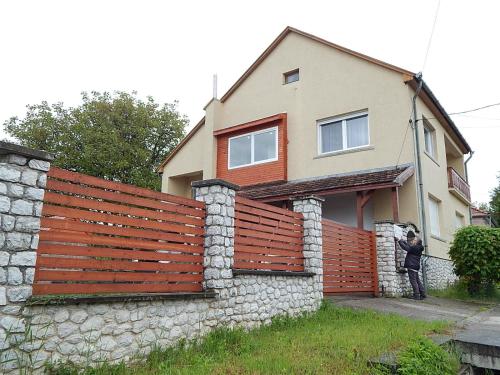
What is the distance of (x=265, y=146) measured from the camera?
1638cm

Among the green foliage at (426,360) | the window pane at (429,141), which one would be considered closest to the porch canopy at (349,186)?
the window pane at (429,141)

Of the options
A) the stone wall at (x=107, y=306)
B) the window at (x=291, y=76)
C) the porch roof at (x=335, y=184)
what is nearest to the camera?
the stone wall at (x=107, y=306)

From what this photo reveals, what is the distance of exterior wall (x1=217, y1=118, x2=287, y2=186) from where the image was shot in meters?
15.6

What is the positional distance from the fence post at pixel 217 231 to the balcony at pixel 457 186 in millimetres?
13613

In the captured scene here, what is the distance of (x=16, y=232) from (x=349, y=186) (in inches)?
388

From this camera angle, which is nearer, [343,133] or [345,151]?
[345,151]

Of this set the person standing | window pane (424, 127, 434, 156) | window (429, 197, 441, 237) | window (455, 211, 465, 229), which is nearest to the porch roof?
the person standing

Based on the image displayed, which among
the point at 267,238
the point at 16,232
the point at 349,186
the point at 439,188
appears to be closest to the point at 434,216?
the point at 439,188

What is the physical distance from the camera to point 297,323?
7.23m

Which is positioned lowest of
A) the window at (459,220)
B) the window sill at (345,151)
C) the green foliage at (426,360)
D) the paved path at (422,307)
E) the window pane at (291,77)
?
the green foliage at (426,360)

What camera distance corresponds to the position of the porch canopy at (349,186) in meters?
12.0

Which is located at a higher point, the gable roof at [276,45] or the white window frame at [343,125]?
the gable roof at [276,45]

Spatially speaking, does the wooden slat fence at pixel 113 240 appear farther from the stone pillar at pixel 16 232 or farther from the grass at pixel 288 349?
the grass at pixel 288 349

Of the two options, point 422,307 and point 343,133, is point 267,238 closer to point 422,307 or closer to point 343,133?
point 422,307
